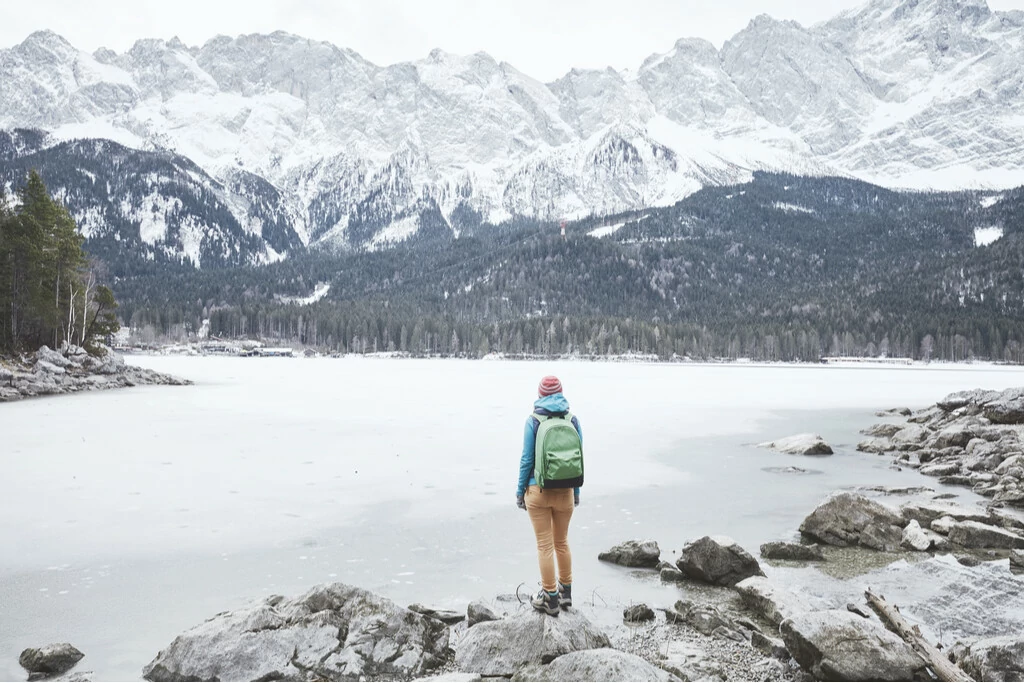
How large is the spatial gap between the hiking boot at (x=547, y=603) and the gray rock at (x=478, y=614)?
1.82 feet

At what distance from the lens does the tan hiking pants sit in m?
8.37

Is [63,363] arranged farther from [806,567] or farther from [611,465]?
[806,567]

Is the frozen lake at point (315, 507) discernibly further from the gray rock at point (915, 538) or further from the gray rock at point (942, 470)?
the gray rock at point (915, 538)

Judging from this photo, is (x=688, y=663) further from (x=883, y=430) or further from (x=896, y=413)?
(x=896, y=413)

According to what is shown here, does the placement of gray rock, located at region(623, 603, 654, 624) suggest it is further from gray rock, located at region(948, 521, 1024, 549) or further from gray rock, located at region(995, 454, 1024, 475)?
gray rock, located at region(995, 454, 1024, 475)

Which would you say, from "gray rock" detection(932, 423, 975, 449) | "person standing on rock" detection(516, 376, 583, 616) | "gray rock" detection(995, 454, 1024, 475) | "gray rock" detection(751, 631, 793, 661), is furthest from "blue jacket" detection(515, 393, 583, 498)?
"gray rock" detection(932, 423, 975, 449)

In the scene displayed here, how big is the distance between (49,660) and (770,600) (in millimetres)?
8337

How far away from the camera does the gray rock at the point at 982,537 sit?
11.7 m

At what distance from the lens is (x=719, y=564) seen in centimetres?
1010

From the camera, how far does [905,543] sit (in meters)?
12.0

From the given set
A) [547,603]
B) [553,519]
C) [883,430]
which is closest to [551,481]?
[553,519]

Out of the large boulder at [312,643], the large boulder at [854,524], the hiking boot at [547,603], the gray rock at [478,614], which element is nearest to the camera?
the large boulder at [312,643]

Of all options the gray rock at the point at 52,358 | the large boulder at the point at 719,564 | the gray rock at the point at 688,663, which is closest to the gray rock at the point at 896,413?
the large boulder at the point at 719,564

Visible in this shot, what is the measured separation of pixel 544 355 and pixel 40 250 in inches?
5394
